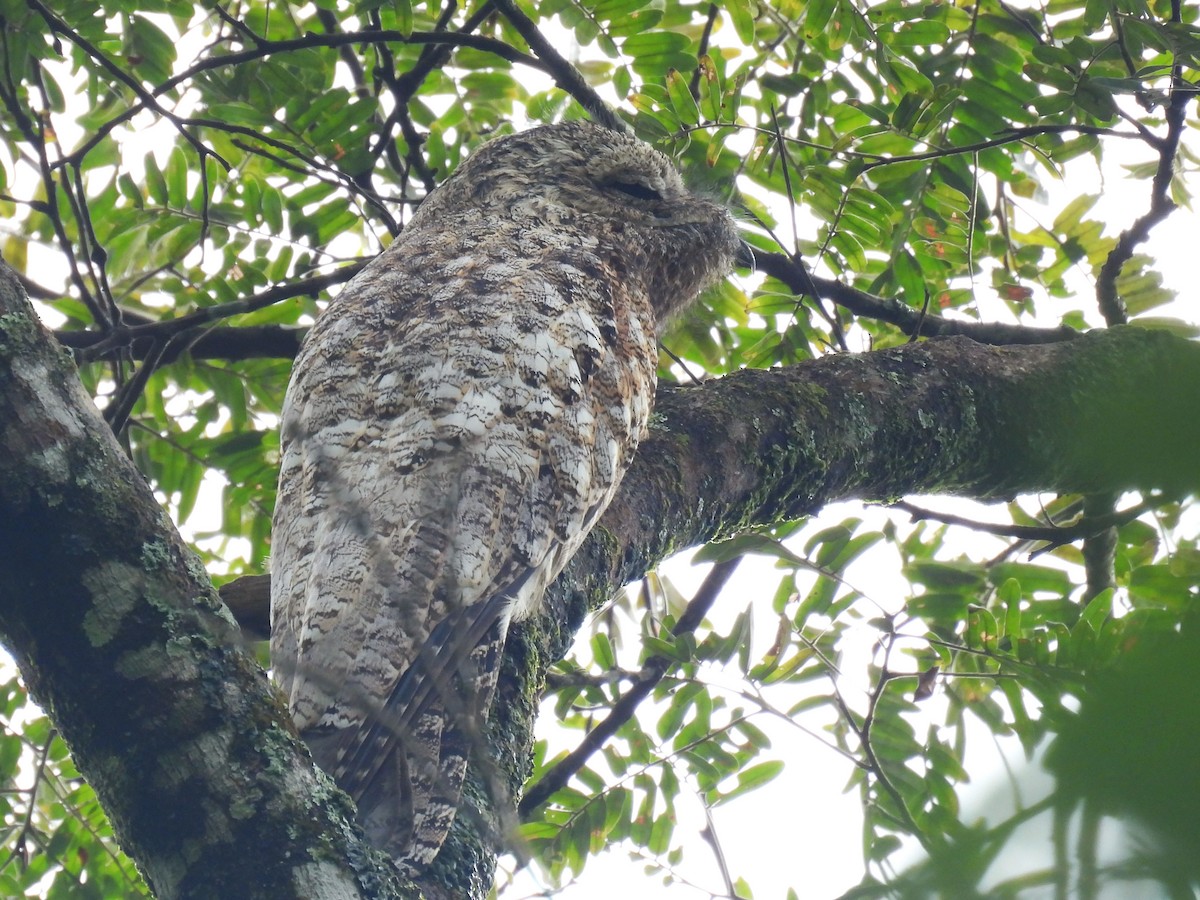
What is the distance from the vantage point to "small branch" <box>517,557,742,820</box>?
10.1 ft

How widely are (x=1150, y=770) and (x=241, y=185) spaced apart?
3422mm

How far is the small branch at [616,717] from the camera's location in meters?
3.06

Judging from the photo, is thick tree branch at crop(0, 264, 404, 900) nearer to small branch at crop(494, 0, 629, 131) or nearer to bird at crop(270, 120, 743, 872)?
bird at crop(270, 120, 743, 872)

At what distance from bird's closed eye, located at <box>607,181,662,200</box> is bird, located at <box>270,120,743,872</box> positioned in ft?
2.01

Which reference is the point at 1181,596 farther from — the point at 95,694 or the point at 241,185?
the point at 241,185

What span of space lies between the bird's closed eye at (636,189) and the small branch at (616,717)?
4.26 feet

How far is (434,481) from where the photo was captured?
2.01 metres

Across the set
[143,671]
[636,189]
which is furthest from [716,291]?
[143,671]

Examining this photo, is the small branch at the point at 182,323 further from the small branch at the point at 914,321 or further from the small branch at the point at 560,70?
the small branch at the point at 914,321

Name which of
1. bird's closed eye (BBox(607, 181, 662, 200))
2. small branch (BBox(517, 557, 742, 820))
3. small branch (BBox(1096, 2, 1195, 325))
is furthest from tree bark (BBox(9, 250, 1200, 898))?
bird's closed eye (BBox(607, 181, 662, 200))

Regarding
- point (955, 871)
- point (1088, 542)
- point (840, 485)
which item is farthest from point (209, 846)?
point (1088, 542)

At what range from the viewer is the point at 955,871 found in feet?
1.43

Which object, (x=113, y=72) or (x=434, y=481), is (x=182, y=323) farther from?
(x=434, y=481)

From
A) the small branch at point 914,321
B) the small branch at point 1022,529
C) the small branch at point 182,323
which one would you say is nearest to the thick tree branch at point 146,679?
the small branch at point 182,323
